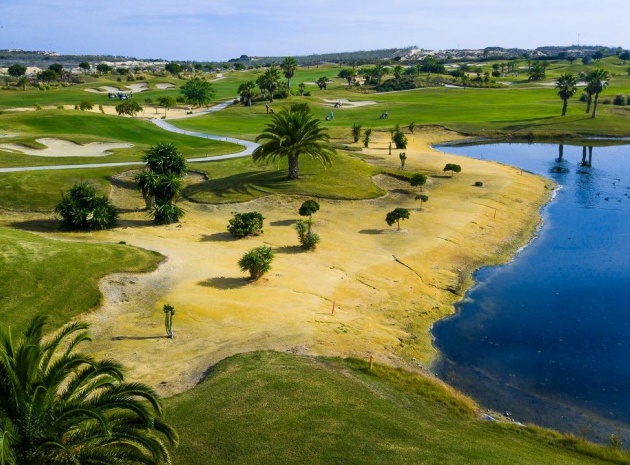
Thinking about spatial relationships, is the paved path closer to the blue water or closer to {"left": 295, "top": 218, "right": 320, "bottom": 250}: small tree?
{"left": 295, "top": 218, "right": 320, "bottom": 250}: small tree

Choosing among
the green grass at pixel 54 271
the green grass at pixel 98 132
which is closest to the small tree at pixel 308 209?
the green grass at pixel 54 271

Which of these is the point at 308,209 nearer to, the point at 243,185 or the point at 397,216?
the point at 397,216

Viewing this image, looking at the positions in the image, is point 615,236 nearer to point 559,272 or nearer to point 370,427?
point 559,272

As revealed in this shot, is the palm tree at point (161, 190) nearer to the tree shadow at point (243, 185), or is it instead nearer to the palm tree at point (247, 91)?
the tree shadow at point (243, 185)

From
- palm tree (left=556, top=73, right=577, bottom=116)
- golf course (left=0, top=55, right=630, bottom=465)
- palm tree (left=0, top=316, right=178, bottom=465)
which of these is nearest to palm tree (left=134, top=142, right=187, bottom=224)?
golf course (left=0, top=55, right=630, bottom=465)

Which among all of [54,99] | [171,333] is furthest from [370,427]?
[54,99]
